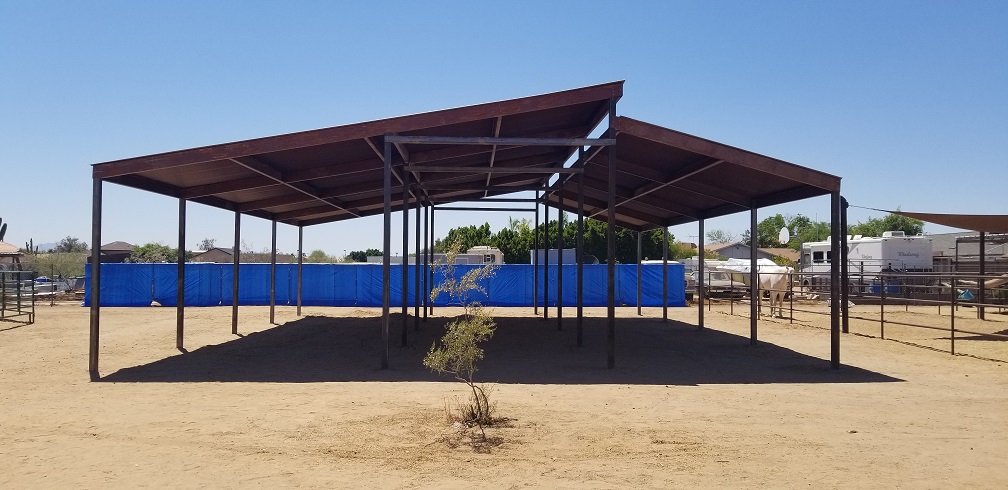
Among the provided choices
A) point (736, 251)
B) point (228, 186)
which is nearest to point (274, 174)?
point (228, 186)

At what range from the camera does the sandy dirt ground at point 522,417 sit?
5484 millimetres

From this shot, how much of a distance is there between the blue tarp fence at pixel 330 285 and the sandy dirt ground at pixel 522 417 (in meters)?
13.3

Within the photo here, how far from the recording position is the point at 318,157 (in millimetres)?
12250

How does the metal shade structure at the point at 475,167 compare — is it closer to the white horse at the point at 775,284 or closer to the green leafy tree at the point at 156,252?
the white horse at the point at 775,284

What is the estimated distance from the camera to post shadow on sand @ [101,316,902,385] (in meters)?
10.5

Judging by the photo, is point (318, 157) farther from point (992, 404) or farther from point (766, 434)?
point (992, 404)

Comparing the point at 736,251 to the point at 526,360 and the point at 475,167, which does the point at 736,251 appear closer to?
the point at 475,167

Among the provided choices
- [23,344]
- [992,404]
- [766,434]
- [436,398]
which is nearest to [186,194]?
[23,344]

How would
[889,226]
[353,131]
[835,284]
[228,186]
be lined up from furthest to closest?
[889,226], [228,186], [835,284], [353,131]

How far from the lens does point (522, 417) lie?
295 inches

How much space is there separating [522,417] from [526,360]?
16.6 ft

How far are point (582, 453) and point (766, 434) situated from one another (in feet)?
6.62

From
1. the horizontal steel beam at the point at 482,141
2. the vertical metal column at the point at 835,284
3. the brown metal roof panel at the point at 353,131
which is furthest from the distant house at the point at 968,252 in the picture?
the brown metal roof panel at the point at 353,131

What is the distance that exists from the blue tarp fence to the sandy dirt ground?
13.3 metres
